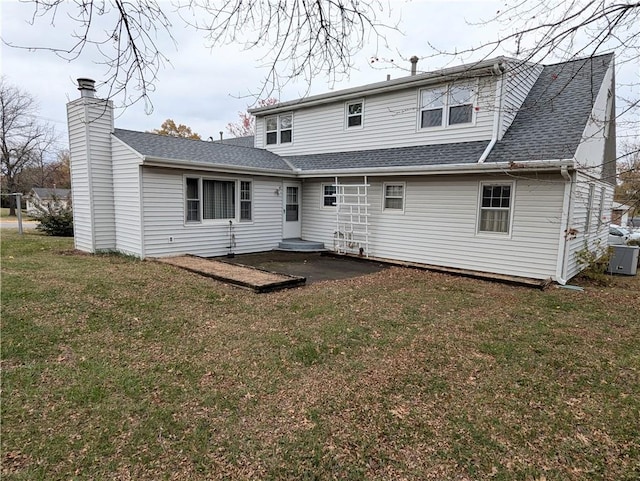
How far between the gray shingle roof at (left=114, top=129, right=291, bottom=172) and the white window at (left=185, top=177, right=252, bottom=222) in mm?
601

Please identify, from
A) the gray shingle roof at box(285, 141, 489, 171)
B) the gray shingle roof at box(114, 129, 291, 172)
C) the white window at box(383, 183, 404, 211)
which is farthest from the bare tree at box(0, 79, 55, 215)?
the white window at box(383, 183, 404, 211)

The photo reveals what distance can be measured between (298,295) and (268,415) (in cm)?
361

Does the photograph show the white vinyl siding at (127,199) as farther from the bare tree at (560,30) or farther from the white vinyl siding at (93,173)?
the bare tree at (560,30)

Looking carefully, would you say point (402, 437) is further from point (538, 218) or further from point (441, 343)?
point (538, 218)

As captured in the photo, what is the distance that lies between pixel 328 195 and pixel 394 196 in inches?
94.0

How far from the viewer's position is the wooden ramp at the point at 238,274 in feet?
22.9

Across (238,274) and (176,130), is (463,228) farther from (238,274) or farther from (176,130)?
(176,130)

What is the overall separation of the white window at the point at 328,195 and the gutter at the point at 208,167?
3.67ft

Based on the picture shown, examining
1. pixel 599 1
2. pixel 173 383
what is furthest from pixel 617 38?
pixel 173 383

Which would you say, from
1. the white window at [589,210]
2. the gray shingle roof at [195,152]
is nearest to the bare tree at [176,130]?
the gray shingle roof at [195,152]

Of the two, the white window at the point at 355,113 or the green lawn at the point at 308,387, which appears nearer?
the green lawn at the point at 308,387

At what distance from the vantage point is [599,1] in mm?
2781

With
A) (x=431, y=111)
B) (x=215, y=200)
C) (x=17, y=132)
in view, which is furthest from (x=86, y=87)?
(x=17, y=132)

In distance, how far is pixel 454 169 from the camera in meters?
8.66
